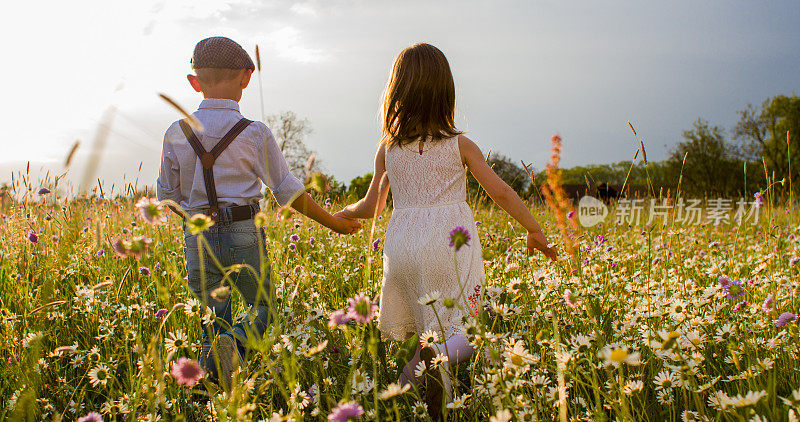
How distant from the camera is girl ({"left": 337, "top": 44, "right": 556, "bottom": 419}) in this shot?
2.58 meters

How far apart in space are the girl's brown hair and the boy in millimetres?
642

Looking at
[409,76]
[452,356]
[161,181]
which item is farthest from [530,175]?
[161,181]

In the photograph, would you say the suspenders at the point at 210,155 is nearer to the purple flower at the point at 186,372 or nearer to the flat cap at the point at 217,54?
the flat cap at the point at 217,54

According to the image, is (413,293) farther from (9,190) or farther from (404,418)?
(9,190)

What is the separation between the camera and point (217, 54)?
2.86 metres

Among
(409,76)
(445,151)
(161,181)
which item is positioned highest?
(409,76)

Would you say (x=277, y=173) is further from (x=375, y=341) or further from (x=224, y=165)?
(x=375, y=341)

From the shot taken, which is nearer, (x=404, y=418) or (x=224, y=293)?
(x=224, y=293)

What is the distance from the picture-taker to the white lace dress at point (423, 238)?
2.57 meters

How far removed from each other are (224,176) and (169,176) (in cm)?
36

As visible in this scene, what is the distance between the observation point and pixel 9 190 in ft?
18.3

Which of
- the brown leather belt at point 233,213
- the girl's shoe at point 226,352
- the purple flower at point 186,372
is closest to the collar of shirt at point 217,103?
the brown leather belt at point 233,213

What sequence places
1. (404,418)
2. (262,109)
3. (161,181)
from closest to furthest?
(262,109), (404,418), (161,181)

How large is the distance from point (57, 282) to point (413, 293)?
9.39 ft
